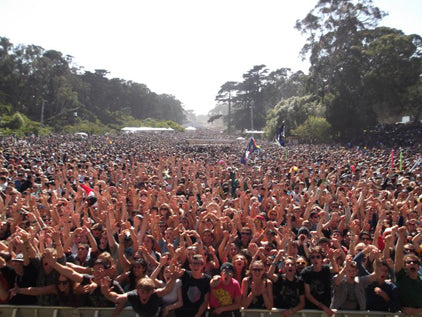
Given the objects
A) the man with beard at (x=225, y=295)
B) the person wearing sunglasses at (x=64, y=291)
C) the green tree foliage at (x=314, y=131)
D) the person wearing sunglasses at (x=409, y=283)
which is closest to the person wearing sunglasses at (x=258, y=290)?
the man with beard at (x=225, y=295)

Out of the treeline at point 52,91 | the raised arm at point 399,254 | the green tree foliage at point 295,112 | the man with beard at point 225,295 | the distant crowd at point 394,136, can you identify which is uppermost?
the treeline at point 52,91

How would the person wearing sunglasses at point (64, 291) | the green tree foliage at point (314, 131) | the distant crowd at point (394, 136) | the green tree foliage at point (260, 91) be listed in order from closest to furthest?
the person wearing sunglasses at point (64, 291) < the distant crowd at point (394, 136) < the green tree foliage at point (314, 131) < the green tree foliage at point (260, 91)

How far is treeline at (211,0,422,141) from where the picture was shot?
35719 millimetres

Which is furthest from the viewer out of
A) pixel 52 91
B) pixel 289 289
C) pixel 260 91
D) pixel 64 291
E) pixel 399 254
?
pixel 260 91

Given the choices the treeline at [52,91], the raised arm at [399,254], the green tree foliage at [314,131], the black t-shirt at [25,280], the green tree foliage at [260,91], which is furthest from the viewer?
the green tree foliage at [260,91]

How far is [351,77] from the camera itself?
37.2m

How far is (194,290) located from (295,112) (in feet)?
127

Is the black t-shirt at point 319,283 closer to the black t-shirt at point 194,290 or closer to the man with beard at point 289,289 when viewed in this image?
the man with beard at point 289,289

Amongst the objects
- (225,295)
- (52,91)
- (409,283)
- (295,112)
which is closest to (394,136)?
(295,112)

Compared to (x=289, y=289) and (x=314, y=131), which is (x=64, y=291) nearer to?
(x=289, y=289)

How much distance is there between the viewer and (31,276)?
3555mm

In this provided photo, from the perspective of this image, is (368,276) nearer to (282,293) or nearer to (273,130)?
(282,293)

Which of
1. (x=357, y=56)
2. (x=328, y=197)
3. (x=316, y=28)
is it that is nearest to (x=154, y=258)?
(x=328, y=197)

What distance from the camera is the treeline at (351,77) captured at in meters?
35.7
